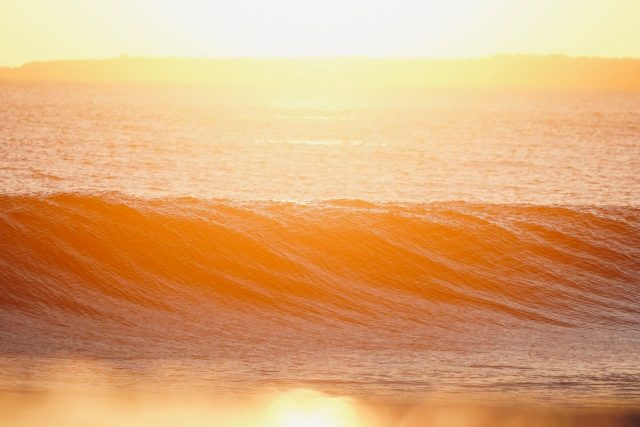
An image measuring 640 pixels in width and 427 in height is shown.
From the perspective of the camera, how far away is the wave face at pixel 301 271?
15996 millimetres

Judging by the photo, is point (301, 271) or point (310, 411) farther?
point (301, 271)

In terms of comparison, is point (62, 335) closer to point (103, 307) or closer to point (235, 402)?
point (103, 307)

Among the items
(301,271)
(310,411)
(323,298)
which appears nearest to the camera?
(310,411)

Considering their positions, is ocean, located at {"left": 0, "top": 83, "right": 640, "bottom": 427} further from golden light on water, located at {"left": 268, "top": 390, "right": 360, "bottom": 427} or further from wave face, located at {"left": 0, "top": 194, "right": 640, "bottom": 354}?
golden light on water, located at {"left": 268, "top": 390, "right": 360, "bottom": 427}

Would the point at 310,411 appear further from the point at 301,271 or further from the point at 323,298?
the point at 301,271

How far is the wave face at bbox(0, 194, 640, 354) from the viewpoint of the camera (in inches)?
630

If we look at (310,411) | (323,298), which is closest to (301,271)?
(323,298)

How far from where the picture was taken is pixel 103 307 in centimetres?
1681

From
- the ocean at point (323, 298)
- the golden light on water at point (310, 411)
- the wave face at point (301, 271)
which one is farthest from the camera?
the wave face at point (301, 271)

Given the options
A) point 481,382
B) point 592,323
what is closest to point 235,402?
point 481,382

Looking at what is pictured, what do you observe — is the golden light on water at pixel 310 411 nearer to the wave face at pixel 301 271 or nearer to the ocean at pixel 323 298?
the ocean at pixel 323 298

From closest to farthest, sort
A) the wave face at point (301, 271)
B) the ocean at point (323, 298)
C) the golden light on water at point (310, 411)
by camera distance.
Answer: the golden light on water at point (310, 411)
the ocean at point (323, 298)
the wave face at point (301, 271)

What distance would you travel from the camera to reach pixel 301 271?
19.4 meters

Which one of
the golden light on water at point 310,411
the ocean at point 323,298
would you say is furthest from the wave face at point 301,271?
the golden light on water at point 310,411
